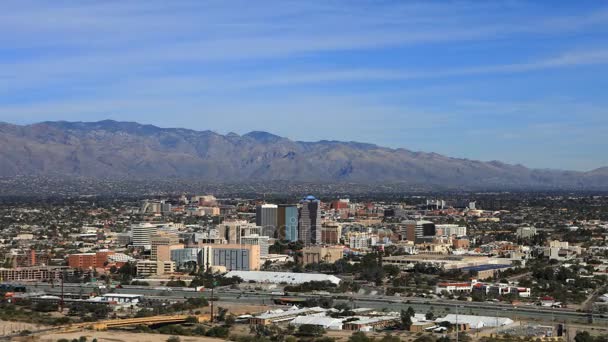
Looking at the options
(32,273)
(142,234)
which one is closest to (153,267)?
(32,273)

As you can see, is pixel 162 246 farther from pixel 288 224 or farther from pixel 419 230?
pixel 419 230

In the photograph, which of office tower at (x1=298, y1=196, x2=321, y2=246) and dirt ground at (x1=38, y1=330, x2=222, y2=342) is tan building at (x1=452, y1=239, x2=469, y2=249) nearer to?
office tower at (x1=298, y1=196, x2=321, y2=246)

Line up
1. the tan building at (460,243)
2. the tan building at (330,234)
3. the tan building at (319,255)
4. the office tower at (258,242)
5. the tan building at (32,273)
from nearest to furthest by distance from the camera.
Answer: the tan building at (32,273), the tan building at (319,255), the office tower at (258,242), the tan building at (460,243), the tan building at (330,234)

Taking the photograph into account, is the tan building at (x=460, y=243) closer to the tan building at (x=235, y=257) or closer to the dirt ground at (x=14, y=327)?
the tan building at (x=235, y=257)

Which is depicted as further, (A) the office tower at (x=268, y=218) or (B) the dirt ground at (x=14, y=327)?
(A) the office tower at (x=268, y=218)

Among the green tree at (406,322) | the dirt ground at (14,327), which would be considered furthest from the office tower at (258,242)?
the dirt ground at (14,327)

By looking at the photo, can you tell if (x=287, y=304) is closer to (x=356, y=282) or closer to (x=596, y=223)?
(x=356, y=282)
